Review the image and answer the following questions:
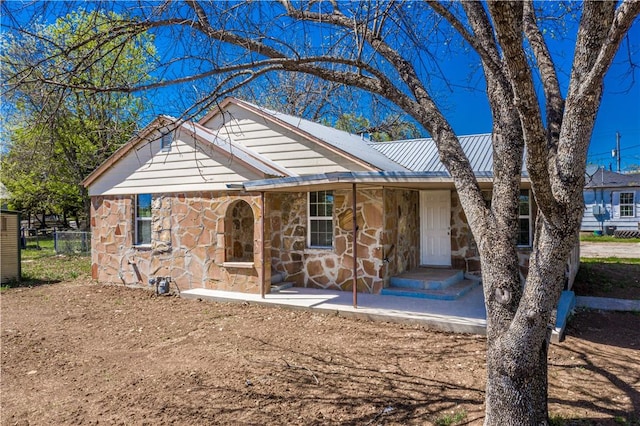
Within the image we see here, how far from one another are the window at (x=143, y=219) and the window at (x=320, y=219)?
4.47m

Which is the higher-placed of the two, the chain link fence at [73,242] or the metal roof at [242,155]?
the metal roof at [242,155]

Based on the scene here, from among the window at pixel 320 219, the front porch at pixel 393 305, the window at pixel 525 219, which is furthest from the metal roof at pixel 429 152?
the front porch at pixel 393 305

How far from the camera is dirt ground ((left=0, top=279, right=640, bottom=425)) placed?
13.1ft

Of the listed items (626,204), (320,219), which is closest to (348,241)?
(320,219)

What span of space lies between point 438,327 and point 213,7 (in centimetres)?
571

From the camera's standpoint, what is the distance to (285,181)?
27.1 ft

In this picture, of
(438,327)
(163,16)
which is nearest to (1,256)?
(163,16)

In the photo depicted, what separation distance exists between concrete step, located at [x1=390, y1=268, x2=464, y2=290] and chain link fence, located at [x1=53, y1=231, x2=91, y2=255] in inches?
599

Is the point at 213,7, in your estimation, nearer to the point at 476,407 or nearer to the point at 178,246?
the point at 476,407

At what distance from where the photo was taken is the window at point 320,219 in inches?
400

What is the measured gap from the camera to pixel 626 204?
84.5 feet

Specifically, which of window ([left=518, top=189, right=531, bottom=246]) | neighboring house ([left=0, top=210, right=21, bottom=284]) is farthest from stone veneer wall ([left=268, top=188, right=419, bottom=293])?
neighboring house ([left=0, top=210, right=21, bottom=284])

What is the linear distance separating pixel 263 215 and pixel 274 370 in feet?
14.6

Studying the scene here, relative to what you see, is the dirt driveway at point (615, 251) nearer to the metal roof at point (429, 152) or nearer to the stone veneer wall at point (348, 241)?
the metal roof at point (429, 152)
